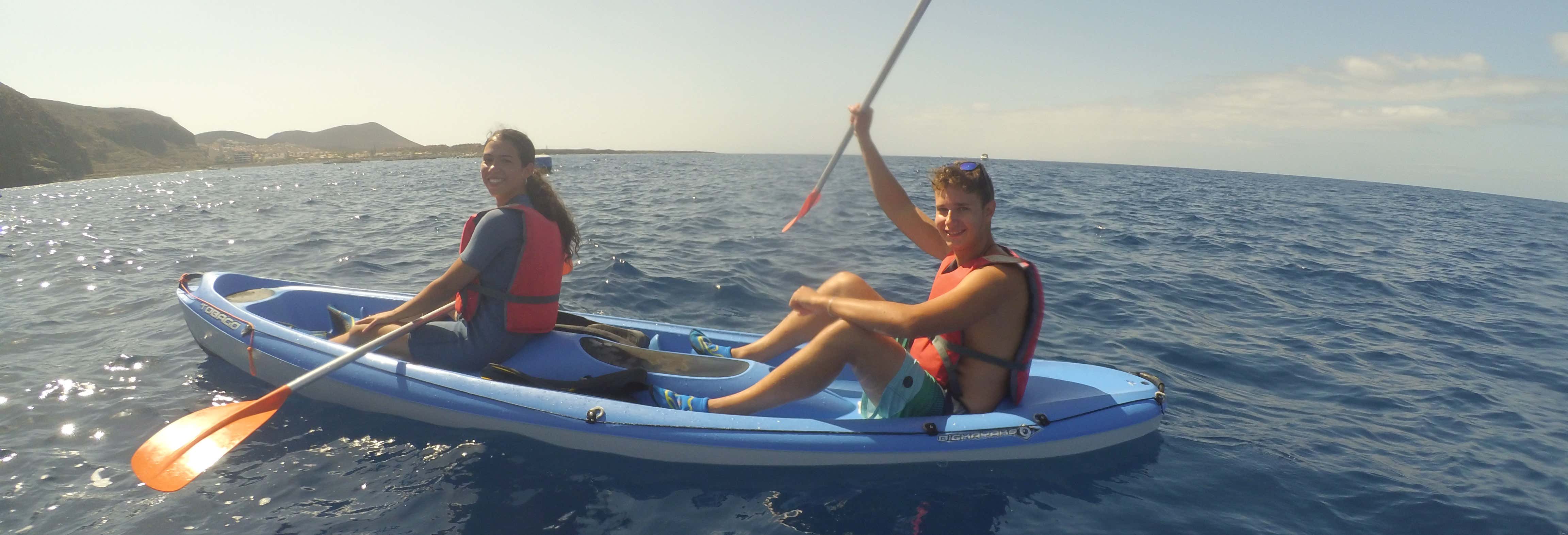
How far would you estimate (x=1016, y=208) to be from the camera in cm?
1777

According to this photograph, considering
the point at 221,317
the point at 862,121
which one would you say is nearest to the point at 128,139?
the point at 221,317

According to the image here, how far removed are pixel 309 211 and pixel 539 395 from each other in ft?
50.8

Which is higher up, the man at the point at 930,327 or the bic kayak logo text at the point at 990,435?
the man at the point at 930,327

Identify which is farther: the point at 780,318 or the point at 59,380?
the point at 780,318

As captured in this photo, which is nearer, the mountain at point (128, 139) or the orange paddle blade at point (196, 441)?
the orange paddle blade at point (196, 441)

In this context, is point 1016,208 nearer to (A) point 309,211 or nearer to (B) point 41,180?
(A) point 309,211

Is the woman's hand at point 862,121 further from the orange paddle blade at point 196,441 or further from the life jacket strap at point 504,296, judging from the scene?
the orange paddle blade at point 196,441

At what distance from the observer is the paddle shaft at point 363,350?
3697 millimetres

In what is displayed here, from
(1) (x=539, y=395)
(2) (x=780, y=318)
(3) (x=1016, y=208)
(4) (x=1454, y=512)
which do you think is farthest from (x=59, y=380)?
(3) (x=1016, y=208)

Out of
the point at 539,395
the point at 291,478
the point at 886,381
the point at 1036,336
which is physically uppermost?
the point at 1036,336

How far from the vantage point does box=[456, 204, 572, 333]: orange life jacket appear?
4.06 m

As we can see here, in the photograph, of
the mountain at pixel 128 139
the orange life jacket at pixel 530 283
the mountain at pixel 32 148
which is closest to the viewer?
the orange life jacket at pixel 530 283

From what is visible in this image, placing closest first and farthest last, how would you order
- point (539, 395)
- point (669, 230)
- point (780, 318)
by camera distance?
point (539, 395), point (780, 318), point (669, 230)

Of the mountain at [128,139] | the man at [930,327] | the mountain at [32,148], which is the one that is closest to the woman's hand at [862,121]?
the man at [930,327]
